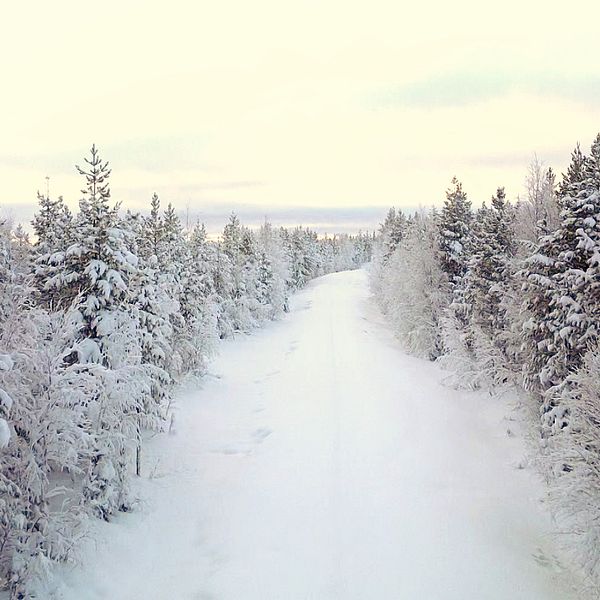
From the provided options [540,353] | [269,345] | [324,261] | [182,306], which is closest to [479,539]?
[540,353]

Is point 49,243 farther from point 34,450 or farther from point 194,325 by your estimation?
point 34,450

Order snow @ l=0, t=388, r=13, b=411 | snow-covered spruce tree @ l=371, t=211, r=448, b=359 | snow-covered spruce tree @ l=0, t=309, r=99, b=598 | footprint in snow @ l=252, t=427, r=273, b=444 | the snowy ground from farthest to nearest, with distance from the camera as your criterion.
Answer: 1. snow-covered spruce tree @ l=371, t=211, r=448, b=359
2. footprint in snow @ l=252, t=427, r=273, b=444
3. the snowy ground
4. snow-covered spruce tree @ l=0, t=309, r=99, b=598
5. snow @ l=0, t=388, r=13, b=411

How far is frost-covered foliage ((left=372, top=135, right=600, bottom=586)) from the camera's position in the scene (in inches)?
385

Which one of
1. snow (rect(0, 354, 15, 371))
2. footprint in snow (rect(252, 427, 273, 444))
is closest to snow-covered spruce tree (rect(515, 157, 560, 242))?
footprint in snow (rect(252, 427, 273, 444))

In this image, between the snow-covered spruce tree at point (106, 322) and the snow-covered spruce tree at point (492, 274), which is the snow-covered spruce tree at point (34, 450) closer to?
the snow-covered spruce tree at point (106, 322)

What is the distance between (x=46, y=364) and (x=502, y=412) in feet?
57.6

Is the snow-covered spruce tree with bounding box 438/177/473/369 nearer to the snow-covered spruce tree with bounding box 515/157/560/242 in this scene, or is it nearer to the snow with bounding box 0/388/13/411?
the snow-covered spruce tree with bounding box 515/157/560/242

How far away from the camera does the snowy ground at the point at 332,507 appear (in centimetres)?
1016

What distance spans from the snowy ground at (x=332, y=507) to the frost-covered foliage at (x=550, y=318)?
1.42 m

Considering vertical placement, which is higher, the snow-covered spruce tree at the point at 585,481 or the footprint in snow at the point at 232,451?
the snow-covered spruce tree at the point at 585,481

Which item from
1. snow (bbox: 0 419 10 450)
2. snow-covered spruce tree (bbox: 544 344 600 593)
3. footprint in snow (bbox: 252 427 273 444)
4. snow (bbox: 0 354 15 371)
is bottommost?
footprint in snow (bbox: 252 427 273 444)

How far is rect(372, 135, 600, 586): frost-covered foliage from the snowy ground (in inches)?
55.8

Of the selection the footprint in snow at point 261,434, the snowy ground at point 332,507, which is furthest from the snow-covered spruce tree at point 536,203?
the footprint in snow at point 261,434

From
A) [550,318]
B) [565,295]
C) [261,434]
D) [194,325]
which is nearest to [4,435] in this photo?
[261,434]
